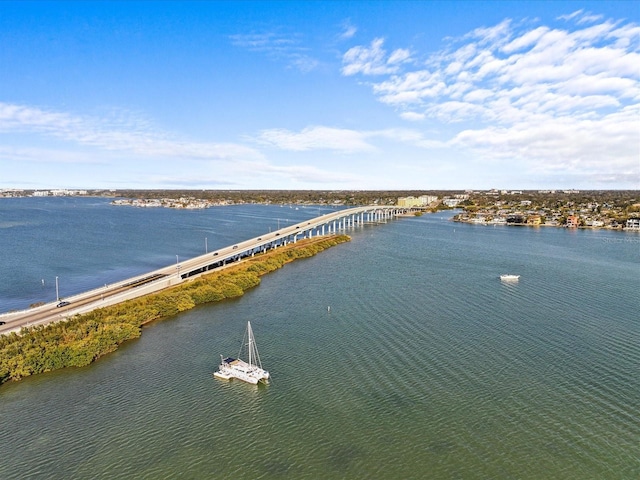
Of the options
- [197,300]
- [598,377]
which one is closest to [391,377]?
[598,377]

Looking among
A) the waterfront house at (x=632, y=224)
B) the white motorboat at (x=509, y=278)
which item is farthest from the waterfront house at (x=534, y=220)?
the white motorboat at (x=509, y=278)

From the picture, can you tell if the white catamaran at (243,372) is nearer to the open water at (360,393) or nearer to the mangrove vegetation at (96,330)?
the open water at (360,393)

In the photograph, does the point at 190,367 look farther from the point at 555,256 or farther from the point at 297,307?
the point at 555,256

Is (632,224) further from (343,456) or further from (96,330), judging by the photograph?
(96,330)

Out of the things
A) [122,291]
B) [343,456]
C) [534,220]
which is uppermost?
[534,220]

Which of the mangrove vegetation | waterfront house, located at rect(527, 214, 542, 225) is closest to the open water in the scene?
the mangrove vegetation

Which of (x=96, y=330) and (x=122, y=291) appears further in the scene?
(x=122, y=291)

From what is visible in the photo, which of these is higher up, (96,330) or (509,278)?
(509,278)

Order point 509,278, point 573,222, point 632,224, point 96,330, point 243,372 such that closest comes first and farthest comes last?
point 243,372 < point 96,330 < point 509,278 < point 632,224 < point 573,222

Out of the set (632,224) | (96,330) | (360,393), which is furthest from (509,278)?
(632,224)

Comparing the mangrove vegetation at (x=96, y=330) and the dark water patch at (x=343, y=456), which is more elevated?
the mangrove vegetation at (x=96, y=330)
